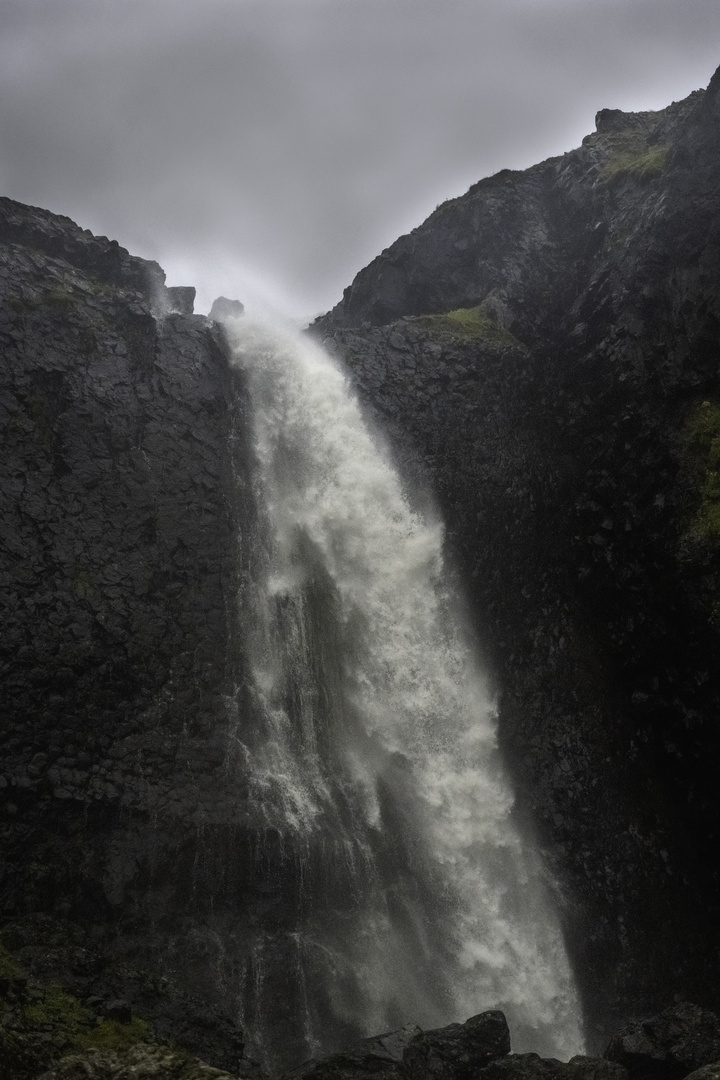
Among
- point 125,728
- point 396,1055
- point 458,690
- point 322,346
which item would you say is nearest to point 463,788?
point 458,690

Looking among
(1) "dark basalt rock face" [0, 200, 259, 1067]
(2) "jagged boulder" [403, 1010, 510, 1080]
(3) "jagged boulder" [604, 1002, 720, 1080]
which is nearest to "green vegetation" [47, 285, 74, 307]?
(1) "dark basalt rock face" [0, 200, 259, 1067]

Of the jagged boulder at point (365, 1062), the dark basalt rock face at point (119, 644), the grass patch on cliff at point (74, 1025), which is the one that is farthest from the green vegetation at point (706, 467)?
the grass patch on cliff at point (74, 1025)

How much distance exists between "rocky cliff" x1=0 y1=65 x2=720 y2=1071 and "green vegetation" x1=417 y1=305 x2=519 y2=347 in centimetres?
28

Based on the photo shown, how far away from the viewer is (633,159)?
35.3 meters

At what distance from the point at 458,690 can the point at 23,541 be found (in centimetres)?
1423

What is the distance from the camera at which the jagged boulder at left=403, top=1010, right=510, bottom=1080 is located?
1531cm

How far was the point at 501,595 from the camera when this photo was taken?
26.2 m

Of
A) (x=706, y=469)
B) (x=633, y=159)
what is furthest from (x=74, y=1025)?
(x=633, y=159)

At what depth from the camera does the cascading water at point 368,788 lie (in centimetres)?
1916

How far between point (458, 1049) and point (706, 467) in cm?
1681

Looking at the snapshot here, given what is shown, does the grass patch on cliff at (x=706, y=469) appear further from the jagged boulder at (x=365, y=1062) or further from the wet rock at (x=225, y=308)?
the wet rock at (x=225, y=308)

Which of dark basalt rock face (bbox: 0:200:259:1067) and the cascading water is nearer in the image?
dark basalt rock face (bbox: 0:200:259:1067)

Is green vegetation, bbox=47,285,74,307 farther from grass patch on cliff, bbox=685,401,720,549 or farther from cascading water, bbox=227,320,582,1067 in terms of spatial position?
grass patch on cliff, bbox=685,401,720,549

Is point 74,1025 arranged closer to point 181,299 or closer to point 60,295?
point 60,295
